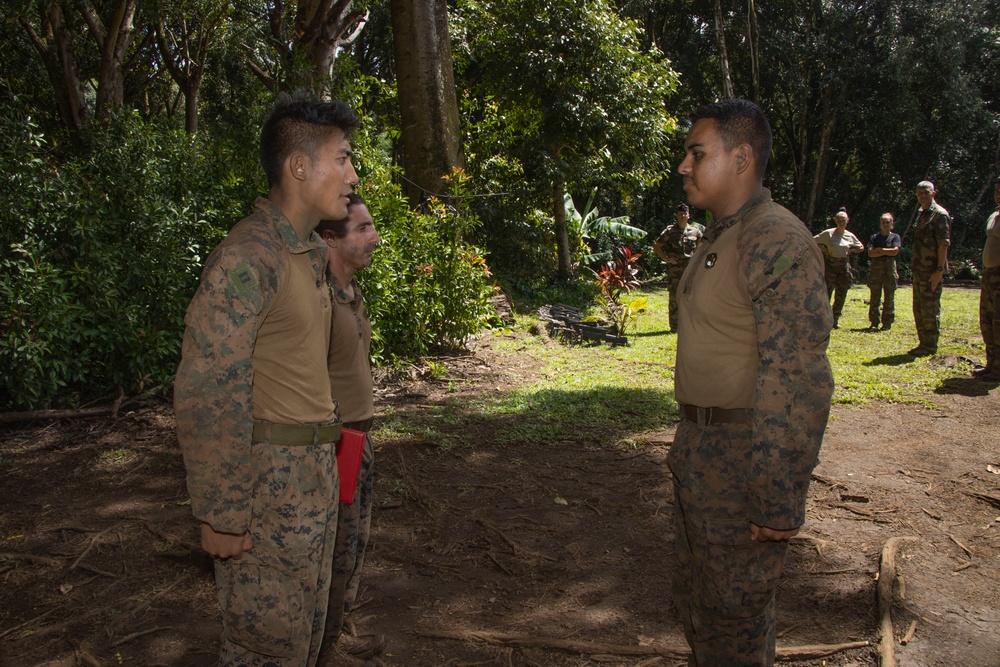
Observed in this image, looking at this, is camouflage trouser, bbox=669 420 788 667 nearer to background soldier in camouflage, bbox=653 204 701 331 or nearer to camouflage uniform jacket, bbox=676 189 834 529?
camouflage uniform jacket, bbox=676 189 834 529

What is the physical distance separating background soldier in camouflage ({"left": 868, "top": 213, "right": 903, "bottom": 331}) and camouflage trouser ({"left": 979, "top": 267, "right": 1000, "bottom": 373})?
348 centimetres

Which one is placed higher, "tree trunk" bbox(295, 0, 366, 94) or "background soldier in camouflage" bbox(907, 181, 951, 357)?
"tree trunk" bbox(295, 0, 366, 94)

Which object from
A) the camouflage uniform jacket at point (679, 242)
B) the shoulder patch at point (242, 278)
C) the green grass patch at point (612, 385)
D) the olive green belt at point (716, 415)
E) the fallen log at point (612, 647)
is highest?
the camouflage uniform jacket at point (679, 242)

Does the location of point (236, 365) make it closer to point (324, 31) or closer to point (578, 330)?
point (324, 31)

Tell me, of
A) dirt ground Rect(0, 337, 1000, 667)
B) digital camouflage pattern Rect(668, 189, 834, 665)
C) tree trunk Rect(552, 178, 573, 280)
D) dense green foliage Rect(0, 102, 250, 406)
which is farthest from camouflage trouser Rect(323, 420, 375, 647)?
tree trunk Rect(552, 178, 573, 280)

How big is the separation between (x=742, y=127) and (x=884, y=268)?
1094cm

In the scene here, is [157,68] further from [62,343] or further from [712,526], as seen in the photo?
[712,526]

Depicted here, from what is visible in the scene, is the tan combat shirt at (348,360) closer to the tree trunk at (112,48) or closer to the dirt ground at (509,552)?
the dirt ground at (509,552)

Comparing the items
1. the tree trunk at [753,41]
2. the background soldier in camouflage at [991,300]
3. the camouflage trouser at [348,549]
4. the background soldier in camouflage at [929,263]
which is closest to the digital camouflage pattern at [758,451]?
the camouflage trouser at [348,549]

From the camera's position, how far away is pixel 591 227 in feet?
70.7

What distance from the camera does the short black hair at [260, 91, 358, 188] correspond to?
2.29 m

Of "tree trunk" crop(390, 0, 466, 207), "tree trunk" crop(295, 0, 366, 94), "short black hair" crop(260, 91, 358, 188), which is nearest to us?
"short black hair" crop(260, 91, 358, 188)

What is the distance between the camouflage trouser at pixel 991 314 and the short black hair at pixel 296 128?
8.05 metres

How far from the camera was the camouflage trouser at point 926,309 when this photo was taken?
9.51m
